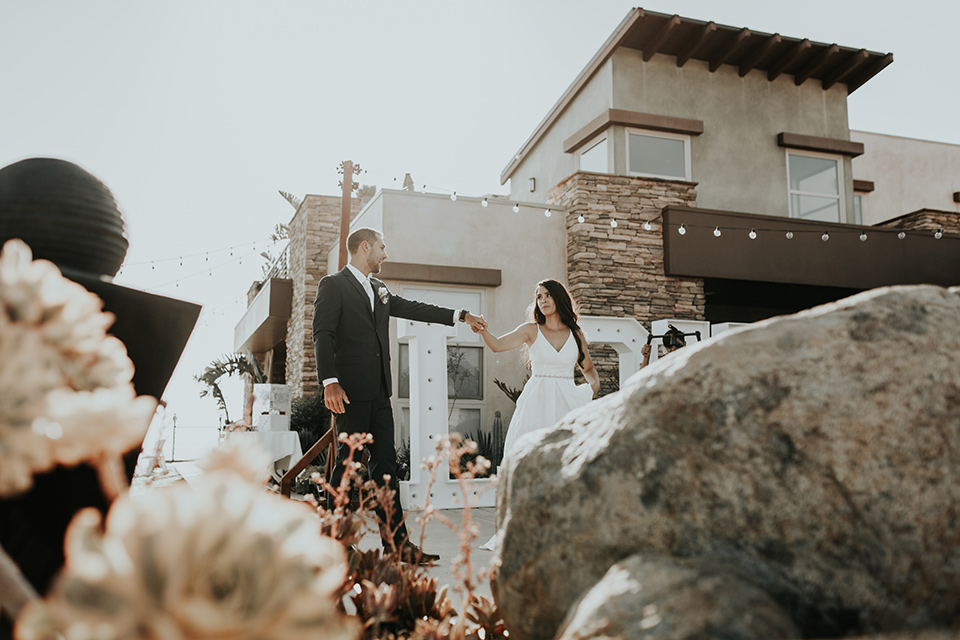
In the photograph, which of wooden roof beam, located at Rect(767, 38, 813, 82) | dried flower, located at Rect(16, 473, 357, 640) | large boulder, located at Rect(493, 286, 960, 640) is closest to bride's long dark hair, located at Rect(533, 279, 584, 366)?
large boulder, located at Rect(493, 286, 960, 640)

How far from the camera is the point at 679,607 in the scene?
1179mm

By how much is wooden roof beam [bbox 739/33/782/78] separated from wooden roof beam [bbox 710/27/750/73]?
0.51 metres

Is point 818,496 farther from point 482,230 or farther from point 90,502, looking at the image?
point 482,230

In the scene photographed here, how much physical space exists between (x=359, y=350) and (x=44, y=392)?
4.27 m

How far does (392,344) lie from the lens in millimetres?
10984

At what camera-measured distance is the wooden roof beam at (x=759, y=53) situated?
43.6 feet

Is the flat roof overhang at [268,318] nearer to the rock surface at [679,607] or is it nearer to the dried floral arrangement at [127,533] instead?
the rock surface at [679,607]


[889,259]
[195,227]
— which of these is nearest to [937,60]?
[889,259]

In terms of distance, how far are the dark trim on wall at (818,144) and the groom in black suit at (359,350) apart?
1196 centimetres

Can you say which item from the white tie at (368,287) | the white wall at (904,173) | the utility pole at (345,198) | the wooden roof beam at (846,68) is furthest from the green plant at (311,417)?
the white wall at (904,173)

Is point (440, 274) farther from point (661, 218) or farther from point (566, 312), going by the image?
point (566, 312)

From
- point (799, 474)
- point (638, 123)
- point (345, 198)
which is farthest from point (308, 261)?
point (799, 474)

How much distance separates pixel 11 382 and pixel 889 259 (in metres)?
15.7

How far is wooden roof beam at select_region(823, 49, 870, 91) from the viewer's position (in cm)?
1393
